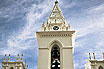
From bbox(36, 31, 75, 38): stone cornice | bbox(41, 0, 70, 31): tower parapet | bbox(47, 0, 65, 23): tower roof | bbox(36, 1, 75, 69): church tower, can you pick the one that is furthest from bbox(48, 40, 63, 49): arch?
bbox(47, 0, 65, 23): tower roof

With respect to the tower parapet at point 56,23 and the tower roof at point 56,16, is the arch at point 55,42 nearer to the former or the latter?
the tower parapet at point 56,23

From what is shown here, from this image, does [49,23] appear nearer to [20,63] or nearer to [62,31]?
[62,31]

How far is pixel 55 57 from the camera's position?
28.3 m

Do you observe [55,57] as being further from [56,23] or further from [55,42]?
[56,23]

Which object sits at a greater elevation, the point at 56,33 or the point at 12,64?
the point at 56,33

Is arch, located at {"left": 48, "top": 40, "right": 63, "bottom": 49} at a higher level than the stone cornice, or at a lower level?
lower

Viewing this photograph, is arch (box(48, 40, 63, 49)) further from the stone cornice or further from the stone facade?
the stone facade

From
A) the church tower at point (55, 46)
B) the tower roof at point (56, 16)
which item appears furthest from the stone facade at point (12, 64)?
the tower roof at point (56, 16)

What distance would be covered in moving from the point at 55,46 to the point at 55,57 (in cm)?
168

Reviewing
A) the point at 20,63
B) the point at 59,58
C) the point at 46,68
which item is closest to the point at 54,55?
the point at 59,58

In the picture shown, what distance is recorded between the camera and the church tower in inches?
1069

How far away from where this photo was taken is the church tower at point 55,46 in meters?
27.1

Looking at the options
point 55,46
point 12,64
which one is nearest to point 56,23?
point 55,46

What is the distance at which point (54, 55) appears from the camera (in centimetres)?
2842
